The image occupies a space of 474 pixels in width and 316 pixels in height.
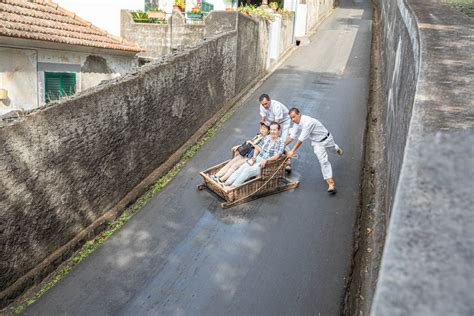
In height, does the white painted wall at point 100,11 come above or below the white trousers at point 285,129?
above

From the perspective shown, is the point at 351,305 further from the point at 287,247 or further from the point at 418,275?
the point at 418,275

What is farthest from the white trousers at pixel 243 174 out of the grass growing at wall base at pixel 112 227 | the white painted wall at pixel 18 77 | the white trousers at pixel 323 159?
the white painted wall at pixel 18 77

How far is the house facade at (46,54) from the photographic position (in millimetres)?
11438

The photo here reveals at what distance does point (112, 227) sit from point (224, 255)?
232 centimetres

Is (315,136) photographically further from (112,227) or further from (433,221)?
(433,221)

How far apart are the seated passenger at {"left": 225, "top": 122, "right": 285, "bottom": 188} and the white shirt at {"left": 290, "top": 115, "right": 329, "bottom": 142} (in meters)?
0.40

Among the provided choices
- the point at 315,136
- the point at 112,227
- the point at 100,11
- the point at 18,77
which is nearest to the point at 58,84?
the point at 18,77

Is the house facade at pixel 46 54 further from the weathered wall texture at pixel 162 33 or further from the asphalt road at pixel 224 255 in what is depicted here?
the asphalt road at pixel 224 255

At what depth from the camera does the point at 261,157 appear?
31.4ft

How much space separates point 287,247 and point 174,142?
4776 millimetres

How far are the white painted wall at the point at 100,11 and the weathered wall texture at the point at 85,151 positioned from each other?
6110 mm

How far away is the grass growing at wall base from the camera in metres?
7.15

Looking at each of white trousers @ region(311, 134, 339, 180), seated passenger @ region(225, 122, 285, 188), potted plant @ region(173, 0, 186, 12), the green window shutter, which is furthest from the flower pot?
white trousers @ region(311, 134, 339, 180)

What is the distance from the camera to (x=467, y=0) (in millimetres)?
12102
